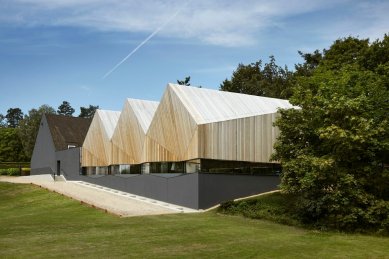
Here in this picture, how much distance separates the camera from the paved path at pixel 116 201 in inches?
882

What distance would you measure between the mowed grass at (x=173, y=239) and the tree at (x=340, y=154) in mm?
1300

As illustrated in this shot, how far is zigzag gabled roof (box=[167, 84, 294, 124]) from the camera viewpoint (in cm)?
2609

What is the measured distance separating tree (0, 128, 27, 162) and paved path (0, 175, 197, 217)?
3691cm

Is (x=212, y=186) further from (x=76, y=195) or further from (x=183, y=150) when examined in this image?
(x=76, y=195)

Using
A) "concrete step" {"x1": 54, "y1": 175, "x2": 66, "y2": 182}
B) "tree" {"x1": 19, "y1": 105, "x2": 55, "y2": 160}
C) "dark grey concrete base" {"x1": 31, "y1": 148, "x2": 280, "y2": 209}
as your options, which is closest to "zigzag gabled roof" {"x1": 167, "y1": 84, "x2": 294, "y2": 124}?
"dark grey concrete base" {"x1": 31, "y1": 148, "x2": 280, "y2": 209}

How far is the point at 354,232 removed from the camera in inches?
659

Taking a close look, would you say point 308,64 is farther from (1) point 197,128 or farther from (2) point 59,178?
(2) point 59,178

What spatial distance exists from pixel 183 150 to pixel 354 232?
37.2 feet

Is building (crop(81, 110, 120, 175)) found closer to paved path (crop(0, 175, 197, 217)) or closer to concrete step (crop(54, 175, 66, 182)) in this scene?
paved path (crop(0, 175, 197, 217))

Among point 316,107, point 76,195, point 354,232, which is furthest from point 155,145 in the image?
point 354,232

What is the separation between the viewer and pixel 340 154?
1761 cm

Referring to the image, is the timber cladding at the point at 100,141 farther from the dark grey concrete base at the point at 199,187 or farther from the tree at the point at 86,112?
the tree at the point at 86,112

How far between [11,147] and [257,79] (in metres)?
39.4

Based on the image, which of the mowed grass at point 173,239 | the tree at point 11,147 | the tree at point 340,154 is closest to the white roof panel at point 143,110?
the mowed grass at point 173,239
